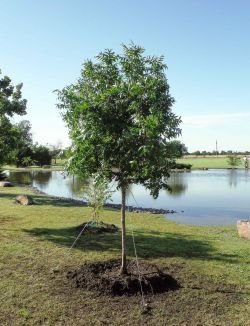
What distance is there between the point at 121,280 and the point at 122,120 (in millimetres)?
3854

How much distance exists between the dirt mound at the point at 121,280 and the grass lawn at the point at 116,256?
28cm

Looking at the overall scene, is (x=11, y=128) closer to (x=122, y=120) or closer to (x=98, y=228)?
→ (x=98, y=228)

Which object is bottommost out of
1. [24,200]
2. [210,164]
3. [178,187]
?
[178,187]

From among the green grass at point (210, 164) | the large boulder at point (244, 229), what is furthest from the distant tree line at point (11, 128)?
the green grass at point (210, 164)

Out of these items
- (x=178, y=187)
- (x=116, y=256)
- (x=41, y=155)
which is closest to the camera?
(x=116, y=256)

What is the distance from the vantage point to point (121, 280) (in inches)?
375

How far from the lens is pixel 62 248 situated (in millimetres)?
13547

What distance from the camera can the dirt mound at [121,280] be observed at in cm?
922

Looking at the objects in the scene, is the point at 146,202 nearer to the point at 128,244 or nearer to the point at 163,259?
the point at 128,244

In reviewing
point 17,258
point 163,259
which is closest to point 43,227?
point 17,258

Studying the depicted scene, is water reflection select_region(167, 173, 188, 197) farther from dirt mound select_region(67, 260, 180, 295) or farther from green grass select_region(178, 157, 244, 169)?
green grass select_region(178, 157, 244, 169)

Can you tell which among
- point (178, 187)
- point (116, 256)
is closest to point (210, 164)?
point (178, 187)

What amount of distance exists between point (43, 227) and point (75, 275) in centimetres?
783

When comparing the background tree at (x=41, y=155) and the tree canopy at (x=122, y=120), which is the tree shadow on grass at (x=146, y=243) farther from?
the background tree at (x=41, y=155)
